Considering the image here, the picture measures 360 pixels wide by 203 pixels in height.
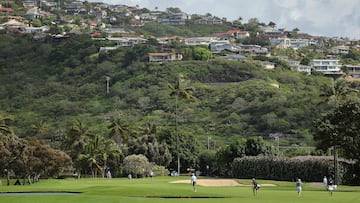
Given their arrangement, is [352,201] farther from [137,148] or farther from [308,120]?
[308,120]

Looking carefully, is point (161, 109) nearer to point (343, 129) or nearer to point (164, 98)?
point (164, 98)

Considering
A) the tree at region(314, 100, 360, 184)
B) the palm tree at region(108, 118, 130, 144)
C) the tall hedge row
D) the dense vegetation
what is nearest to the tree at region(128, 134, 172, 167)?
the dense vegetation

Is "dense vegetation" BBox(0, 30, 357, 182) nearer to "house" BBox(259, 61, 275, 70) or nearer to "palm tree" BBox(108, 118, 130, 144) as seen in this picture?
"palm tree" BBox(108, 118, 130, 144)

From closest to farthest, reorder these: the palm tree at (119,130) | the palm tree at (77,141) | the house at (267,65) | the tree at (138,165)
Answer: the tree at (138,165) < the palm tree at (77,141) < the palm tree at (119,130) < the house at (267,65)

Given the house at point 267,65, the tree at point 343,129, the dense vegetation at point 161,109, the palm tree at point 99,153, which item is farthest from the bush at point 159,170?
the house at point 267,65

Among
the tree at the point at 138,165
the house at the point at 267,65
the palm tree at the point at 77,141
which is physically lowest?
the tree at the point at 138,165

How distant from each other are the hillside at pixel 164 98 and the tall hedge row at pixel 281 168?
2244cm

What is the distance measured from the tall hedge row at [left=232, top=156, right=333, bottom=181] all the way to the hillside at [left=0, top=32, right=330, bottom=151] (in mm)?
22444

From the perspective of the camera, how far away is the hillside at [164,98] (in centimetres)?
14050

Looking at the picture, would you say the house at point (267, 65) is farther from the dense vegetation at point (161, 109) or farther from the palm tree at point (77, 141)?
the palm tree at point (77, 141)

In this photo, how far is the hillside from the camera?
14050cm

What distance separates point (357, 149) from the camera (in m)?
76.3

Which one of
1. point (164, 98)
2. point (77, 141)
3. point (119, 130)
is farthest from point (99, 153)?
point (164, 98)

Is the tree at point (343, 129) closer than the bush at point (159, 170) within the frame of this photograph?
Yes
